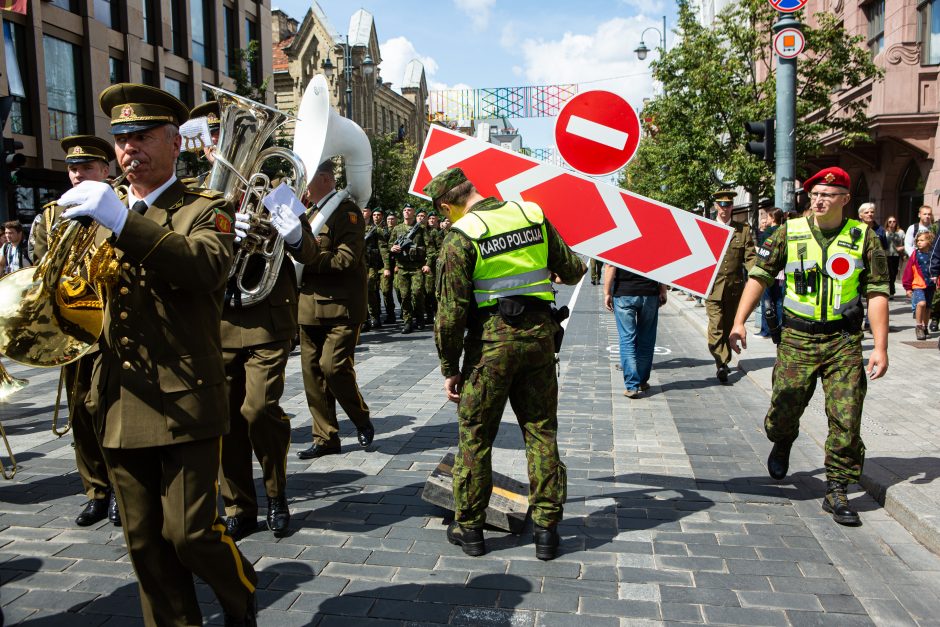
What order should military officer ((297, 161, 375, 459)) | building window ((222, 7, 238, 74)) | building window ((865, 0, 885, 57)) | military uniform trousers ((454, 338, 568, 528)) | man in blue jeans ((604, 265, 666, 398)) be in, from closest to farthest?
1. military uniform trousers ((454, 338, 568, 528))
2. military officer ((297, 161, 375, 459))
3. man in blue jeans ((604, 265, 666, 398))
4. building window ((865, 0, 885, 57))
5. building window ((222, 7, 238, 74))

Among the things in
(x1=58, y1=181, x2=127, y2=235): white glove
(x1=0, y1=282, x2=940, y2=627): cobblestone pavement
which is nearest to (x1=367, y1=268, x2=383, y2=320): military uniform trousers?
(x1=0, y1=282, x2=940, y2=627): cobblestone pavement

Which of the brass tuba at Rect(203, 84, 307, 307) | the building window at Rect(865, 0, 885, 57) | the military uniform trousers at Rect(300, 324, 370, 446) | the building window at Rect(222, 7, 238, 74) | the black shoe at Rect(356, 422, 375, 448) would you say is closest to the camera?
the brass tuba at Rect(203, 84, 307, 307)

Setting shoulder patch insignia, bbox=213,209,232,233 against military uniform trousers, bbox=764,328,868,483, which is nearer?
shoulder patch insignia, bbox=213,209,232,233

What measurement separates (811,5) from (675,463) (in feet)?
83.6

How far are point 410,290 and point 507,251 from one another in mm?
10992

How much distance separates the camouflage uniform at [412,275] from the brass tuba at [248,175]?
10.3 meters

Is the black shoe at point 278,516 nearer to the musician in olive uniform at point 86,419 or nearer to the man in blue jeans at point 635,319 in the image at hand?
the musician in olive uniform at point 86,419

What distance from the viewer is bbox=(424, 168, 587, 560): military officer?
3.98 meters

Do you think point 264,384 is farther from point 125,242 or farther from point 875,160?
point 875,160

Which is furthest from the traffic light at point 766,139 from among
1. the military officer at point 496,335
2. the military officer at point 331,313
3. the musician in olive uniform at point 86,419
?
the musician in olive uniform at point 86,419

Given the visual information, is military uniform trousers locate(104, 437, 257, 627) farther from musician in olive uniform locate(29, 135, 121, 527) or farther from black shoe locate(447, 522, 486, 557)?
musician in olive uniform locate(29, 135, 121, 527)

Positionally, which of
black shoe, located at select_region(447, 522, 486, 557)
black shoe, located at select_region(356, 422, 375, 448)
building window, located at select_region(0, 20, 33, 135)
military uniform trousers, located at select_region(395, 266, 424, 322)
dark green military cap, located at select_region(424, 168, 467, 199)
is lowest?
black shoe, located at select_region(447, 522, 486, 557)

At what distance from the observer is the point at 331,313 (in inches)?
231

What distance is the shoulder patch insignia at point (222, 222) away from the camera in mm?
2850
